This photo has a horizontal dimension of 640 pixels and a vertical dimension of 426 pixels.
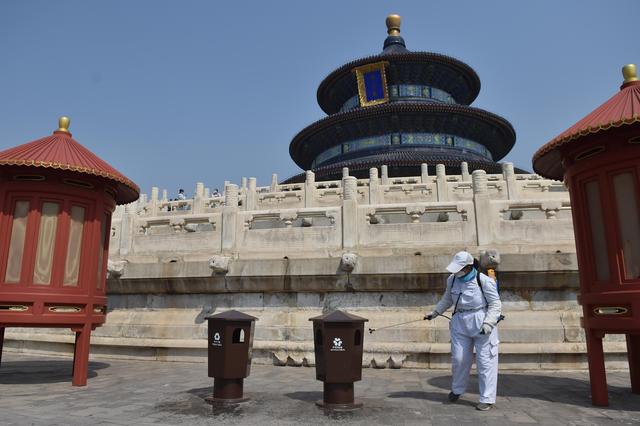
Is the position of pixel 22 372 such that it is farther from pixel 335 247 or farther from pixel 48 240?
pixel 335 247

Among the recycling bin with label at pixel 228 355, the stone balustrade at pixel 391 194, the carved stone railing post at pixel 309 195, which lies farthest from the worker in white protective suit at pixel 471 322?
the carved stone railing post at pixel 309 195

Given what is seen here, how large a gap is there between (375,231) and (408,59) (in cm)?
2550

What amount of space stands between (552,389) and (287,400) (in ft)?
12.3

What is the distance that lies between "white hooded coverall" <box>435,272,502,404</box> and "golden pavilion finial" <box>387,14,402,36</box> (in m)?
36.6

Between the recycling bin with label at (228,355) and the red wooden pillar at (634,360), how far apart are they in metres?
5.22

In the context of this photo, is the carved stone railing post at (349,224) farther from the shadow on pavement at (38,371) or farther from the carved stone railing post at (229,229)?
the shadow on pavement at (38,371)

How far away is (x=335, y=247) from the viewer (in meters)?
10.7

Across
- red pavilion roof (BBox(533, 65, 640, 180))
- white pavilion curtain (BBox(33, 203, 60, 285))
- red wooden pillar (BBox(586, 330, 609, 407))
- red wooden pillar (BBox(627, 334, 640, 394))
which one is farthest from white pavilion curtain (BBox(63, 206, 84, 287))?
red wooden pillar (BBox(627, 334, 640, 394))

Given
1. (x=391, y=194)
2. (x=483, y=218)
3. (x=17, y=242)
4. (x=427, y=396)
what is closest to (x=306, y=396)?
(x=427, y=396)

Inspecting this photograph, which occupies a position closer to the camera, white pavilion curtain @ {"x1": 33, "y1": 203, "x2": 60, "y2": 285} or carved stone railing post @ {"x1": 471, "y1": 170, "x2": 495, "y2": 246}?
white pavilion curtain @ {"x1": 33, "y1": 203, "x2": 60, "y2": 285}

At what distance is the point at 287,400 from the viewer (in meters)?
6.27

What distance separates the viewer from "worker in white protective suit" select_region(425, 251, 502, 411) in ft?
19.2

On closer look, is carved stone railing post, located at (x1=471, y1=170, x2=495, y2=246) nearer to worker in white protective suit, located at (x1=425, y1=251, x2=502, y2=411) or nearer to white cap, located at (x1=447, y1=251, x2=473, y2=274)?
worker in white protective suit, located at (x1=425, y1=251, x2=502, y2=411)

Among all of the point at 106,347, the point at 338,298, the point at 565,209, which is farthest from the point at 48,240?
the point at 565,209
